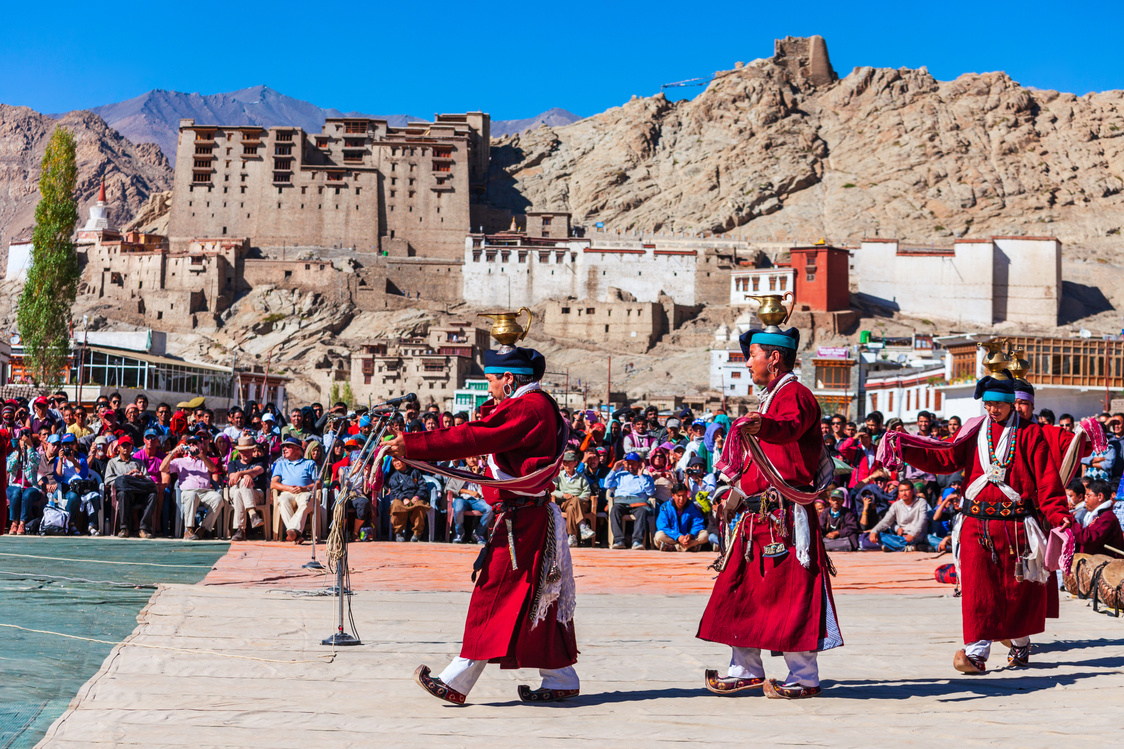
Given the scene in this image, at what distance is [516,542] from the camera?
4.79 meters

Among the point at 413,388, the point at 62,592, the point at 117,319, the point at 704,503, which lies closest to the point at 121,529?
the point at 62,592

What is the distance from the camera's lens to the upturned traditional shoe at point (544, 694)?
4.62 m

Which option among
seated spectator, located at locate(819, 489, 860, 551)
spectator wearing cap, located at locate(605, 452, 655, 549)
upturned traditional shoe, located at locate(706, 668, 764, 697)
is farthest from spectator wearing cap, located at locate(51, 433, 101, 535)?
upturned traditional shoe, located at locate(706, 668, 764, 697)

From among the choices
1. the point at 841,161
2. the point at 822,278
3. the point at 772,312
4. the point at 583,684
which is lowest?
the point at 583,684

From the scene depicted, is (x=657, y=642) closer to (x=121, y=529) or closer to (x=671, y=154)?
(x=121, y=529)

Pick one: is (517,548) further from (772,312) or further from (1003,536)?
(1003,536)

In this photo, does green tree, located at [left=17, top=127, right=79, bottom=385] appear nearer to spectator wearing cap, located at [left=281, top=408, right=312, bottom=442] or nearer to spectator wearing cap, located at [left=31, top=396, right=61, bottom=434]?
spectator wearing cap, located at [left=31, top=396, right=61, bottom=434]

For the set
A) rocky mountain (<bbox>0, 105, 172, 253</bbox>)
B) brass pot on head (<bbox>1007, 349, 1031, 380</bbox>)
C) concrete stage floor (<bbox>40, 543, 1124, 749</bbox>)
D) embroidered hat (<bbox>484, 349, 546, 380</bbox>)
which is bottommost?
concrete stage floor (<bbox>40, 543, 1124, 749</bbox>)

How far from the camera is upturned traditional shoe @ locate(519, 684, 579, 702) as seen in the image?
462 cm

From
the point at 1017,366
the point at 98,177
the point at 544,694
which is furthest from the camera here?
the point at 98,177

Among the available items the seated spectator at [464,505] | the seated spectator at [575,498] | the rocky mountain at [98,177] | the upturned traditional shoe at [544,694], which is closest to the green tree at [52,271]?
the seated spectator at [464,505]

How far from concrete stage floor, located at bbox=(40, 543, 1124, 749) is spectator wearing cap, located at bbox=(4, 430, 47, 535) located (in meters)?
4.24

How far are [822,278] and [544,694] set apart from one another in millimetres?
61525

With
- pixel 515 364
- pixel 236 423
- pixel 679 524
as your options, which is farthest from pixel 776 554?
pixel 236 423
